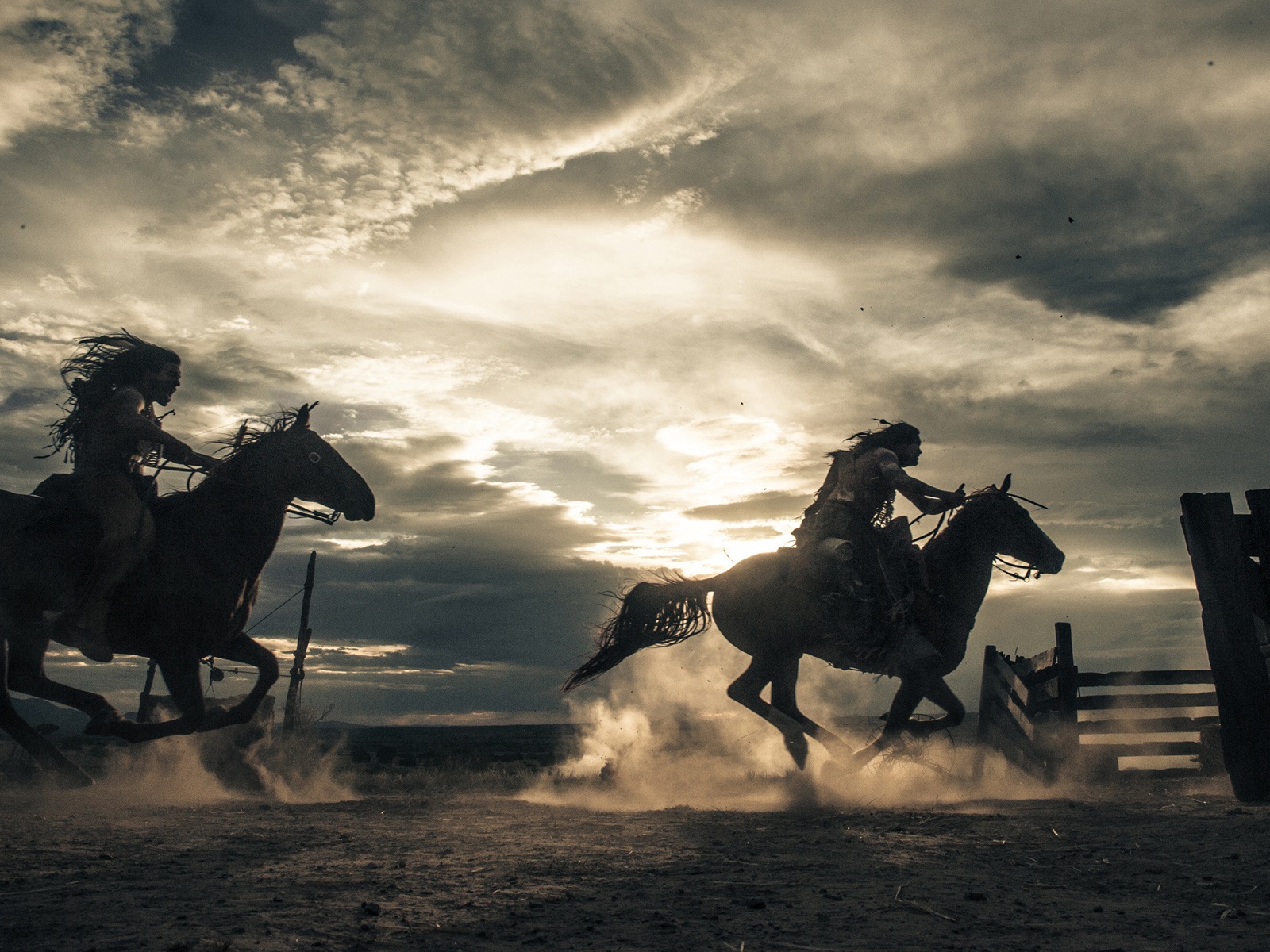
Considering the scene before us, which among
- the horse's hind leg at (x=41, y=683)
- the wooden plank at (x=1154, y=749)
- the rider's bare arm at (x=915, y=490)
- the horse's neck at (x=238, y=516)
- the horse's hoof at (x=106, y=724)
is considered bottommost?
the wooden plank at (x=1154, y=749)

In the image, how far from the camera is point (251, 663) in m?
8.20

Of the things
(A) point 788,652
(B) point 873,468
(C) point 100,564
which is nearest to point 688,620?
(A) point 788,652

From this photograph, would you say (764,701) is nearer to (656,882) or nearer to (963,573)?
(963,573)

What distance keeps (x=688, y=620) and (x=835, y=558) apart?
1.94 metres

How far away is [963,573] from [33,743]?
831cm

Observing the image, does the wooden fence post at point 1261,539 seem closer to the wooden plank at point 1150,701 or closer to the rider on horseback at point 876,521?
the rider on horseback at point 876,521

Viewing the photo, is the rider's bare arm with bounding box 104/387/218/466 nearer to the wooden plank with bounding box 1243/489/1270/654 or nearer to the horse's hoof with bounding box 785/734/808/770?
the horse's hoof with bounding box 785/734/808/770

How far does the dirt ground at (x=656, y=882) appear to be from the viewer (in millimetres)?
3580

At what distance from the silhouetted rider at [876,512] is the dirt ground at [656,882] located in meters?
2.41

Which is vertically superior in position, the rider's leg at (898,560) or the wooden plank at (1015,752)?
the rider's leg at (898,560)

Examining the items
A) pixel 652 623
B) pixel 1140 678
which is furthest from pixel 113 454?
pixel 1140 678

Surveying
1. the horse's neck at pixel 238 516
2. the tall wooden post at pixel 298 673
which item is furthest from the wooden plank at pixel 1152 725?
the tall wooden post at pixel 298 673

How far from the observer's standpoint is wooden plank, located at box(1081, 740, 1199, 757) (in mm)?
11789

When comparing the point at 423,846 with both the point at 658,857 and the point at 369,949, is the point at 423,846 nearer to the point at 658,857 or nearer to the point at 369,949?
the point at 658,857
